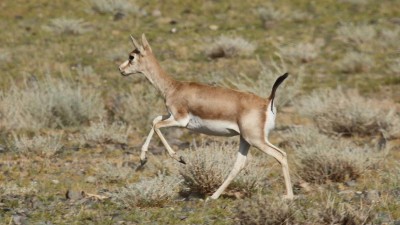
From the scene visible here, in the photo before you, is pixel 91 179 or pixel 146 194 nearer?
pixel 146 194

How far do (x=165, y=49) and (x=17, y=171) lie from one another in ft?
35.5

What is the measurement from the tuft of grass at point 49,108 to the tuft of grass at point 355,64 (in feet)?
23.9

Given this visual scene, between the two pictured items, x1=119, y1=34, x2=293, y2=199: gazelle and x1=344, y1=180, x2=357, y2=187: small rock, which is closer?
x1=119, y1=34, x2=293, y2=199: gazelle

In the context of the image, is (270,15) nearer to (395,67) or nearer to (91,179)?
(395,67)

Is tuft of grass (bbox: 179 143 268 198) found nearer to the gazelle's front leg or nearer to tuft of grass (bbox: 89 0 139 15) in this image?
the gazelle's front leg

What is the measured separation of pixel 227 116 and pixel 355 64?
457 inches

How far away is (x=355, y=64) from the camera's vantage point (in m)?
19.1

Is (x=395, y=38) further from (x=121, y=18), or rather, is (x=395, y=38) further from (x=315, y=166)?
(x=315, y=166)

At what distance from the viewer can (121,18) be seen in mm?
24344

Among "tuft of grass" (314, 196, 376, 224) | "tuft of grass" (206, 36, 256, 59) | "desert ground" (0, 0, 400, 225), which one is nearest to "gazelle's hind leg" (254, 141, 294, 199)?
"desert ground" (0, 0, 400, 225)

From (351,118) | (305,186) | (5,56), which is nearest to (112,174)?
(305,186)

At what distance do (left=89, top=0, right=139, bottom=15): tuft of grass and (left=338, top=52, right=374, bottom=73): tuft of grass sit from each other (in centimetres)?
841

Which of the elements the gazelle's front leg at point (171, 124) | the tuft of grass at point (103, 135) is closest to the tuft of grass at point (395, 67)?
the tuft of grass at point (103, 135)

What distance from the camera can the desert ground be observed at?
8.19 metres
